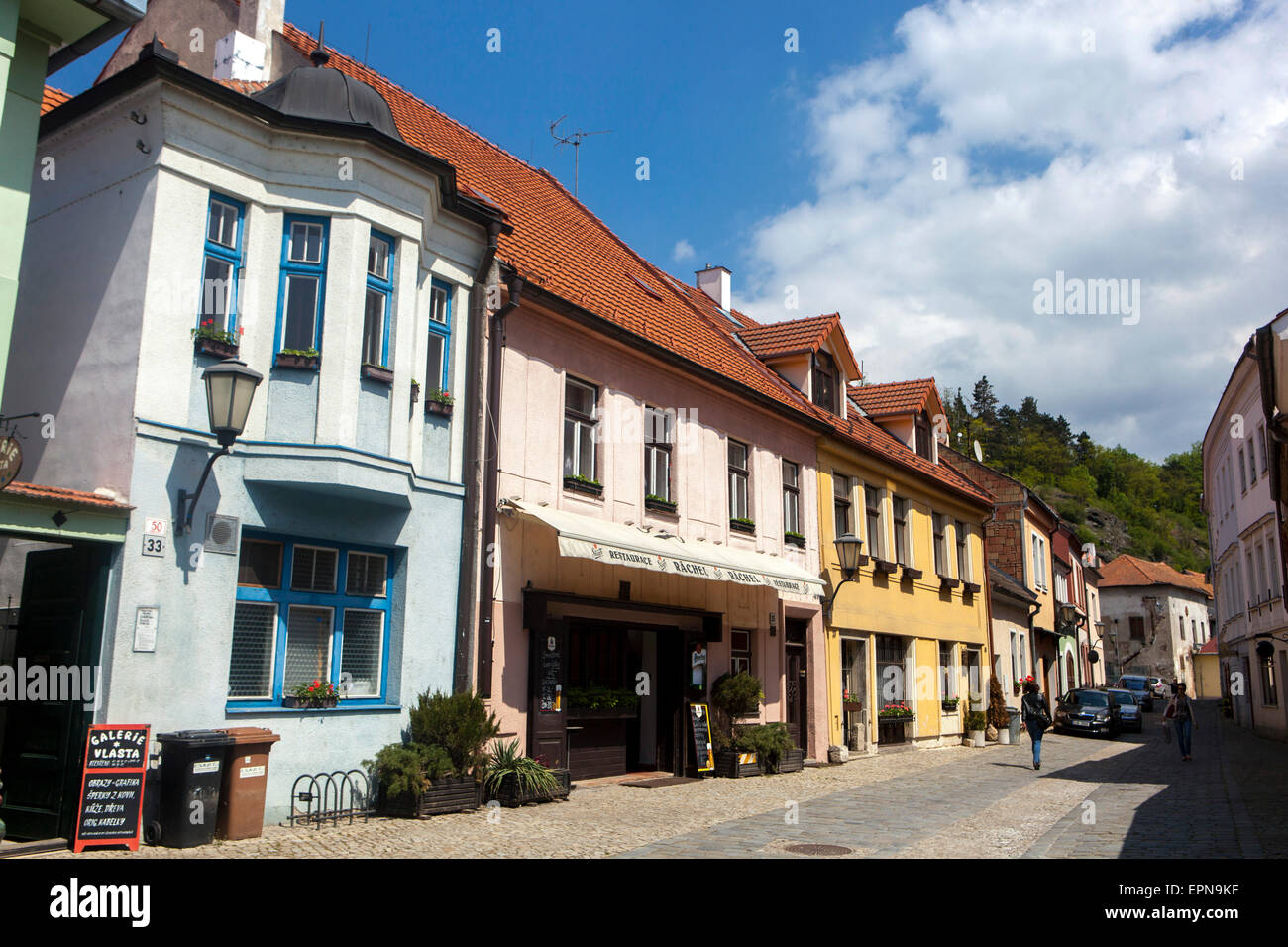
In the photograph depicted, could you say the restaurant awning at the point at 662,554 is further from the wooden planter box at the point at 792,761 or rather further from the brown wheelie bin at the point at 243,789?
the brown wheelie bin at the point at 243,789

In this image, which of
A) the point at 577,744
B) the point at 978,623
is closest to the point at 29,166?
the point at 577,744

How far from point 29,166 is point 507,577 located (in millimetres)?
7057

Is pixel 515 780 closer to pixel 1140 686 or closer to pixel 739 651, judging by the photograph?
pixel 739 651

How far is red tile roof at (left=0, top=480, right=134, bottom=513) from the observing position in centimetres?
866

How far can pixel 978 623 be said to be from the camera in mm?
30672

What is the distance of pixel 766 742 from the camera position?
17.7 meters

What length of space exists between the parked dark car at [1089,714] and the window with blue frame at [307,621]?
2593 centimetres

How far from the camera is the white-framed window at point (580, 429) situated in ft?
50.1

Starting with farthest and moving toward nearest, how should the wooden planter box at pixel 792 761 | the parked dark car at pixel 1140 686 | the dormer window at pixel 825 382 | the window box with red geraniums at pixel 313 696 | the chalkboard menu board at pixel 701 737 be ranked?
the parked dark car at pixel 1140 686 → the dormer window at pixel 825 382 → the wooden planter box at pixel 792 761 → the chalkboard menu board at pixel 701 737 → the window box with red geraniums at pixel 313 696

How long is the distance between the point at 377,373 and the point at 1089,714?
27.2 meters

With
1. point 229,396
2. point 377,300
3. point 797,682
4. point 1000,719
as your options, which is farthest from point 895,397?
point 229,396

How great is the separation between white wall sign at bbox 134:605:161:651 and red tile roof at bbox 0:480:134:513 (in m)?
0.95

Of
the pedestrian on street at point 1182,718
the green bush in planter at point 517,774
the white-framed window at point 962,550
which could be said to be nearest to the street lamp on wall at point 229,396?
the green bush in planter at point 517,774
